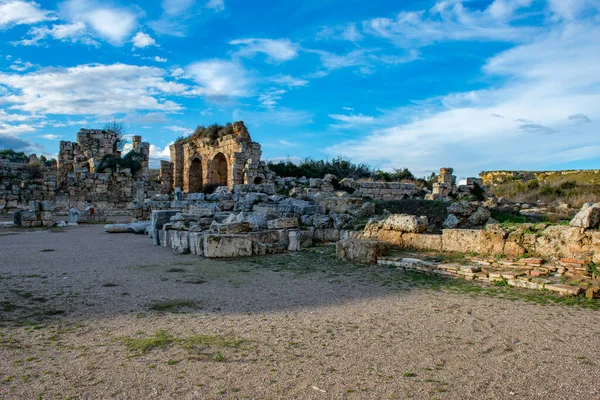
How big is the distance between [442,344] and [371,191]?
1540 cm

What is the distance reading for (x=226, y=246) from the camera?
8742 millimetres

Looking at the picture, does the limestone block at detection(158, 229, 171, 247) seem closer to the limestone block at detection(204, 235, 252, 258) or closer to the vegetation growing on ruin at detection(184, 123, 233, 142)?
the limestone block at detection(204, 235, 252, 258)

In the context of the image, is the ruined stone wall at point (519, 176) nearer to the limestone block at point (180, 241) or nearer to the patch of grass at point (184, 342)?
the limestone block at point (180, 241)

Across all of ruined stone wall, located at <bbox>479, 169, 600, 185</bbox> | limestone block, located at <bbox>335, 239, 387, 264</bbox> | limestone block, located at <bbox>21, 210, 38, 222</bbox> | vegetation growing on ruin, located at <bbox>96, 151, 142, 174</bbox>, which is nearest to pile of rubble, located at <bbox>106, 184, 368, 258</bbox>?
limestone block, located at <bbox>335, 239, 387, 264</bbox>

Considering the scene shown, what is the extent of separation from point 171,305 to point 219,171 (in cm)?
2178

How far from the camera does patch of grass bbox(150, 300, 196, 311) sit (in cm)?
470

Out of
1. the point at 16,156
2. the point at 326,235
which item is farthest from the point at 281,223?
the point at 16,156

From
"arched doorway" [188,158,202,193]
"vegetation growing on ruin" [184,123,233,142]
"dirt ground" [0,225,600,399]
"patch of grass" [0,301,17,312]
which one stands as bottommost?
"dirt ground" [0,225,600,399]

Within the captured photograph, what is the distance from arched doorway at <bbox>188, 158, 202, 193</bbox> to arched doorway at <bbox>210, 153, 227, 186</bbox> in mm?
2222

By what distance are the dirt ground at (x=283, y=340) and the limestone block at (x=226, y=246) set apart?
2.11 metres

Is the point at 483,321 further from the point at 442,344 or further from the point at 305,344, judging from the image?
the point at 305,344

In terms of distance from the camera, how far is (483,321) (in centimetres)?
418

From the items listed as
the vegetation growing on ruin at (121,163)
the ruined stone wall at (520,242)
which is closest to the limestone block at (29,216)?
the vegetation growing on ruin at (121,163)

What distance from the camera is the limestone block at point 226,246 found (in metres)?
8.65
